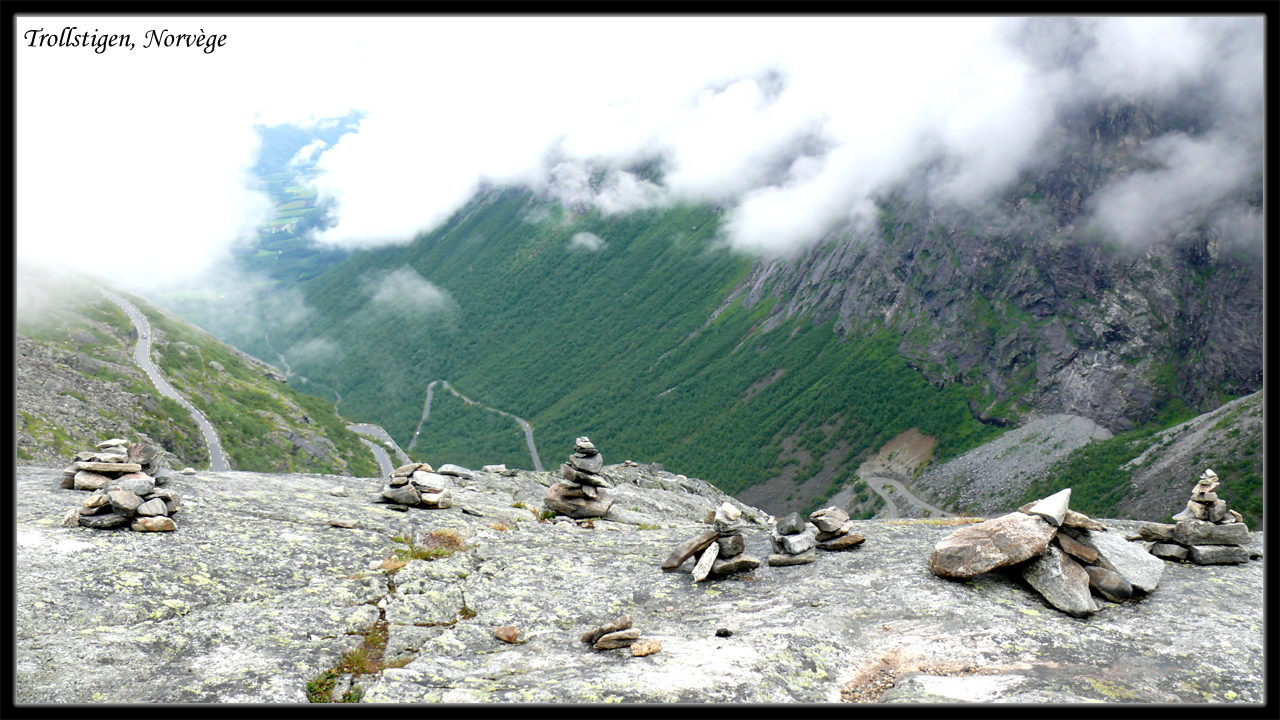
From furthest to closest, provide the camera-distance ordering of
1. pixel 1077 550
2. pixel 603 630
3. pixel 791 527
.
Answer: pixel 791 527, pixel 1077 550, pixel 603 630

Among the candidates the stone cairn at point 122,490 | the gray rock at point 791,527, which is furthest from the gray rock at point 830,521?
→ the stone cairn at point 122,490

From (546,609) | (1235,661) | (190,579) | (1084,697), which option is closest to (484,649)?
(546,609)

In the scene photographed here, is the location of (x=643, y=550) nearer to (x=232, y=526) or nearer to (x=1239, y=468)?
(x=232, y=526)

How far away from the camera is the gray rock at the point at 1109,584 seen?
19.0m

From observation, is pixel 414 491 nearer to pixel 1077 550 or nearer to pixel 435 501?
pixel 435 501

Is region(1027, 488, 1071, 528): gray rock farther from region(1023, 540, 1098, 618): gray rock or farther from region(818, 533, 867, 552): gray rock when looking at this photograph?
region(818, 533, 867, 552): gray rock

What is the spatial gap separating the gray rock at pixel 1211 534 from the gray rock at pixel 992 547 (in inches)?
282

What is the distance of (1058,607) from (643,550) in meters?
13.5

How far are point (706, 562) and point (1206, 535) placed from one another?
16.6 meters

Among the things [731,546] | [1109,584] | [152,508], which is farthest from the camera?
[152,508]

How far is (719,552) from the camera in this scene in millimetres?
22719

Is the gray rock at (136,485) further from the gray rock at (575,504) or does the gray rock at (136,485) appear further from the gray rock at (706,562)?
the gray rock at (706,562)

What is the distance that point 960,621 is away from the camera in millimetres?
17375

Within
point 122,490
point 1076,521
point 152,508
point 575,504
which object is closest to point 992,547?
point 1076,521
